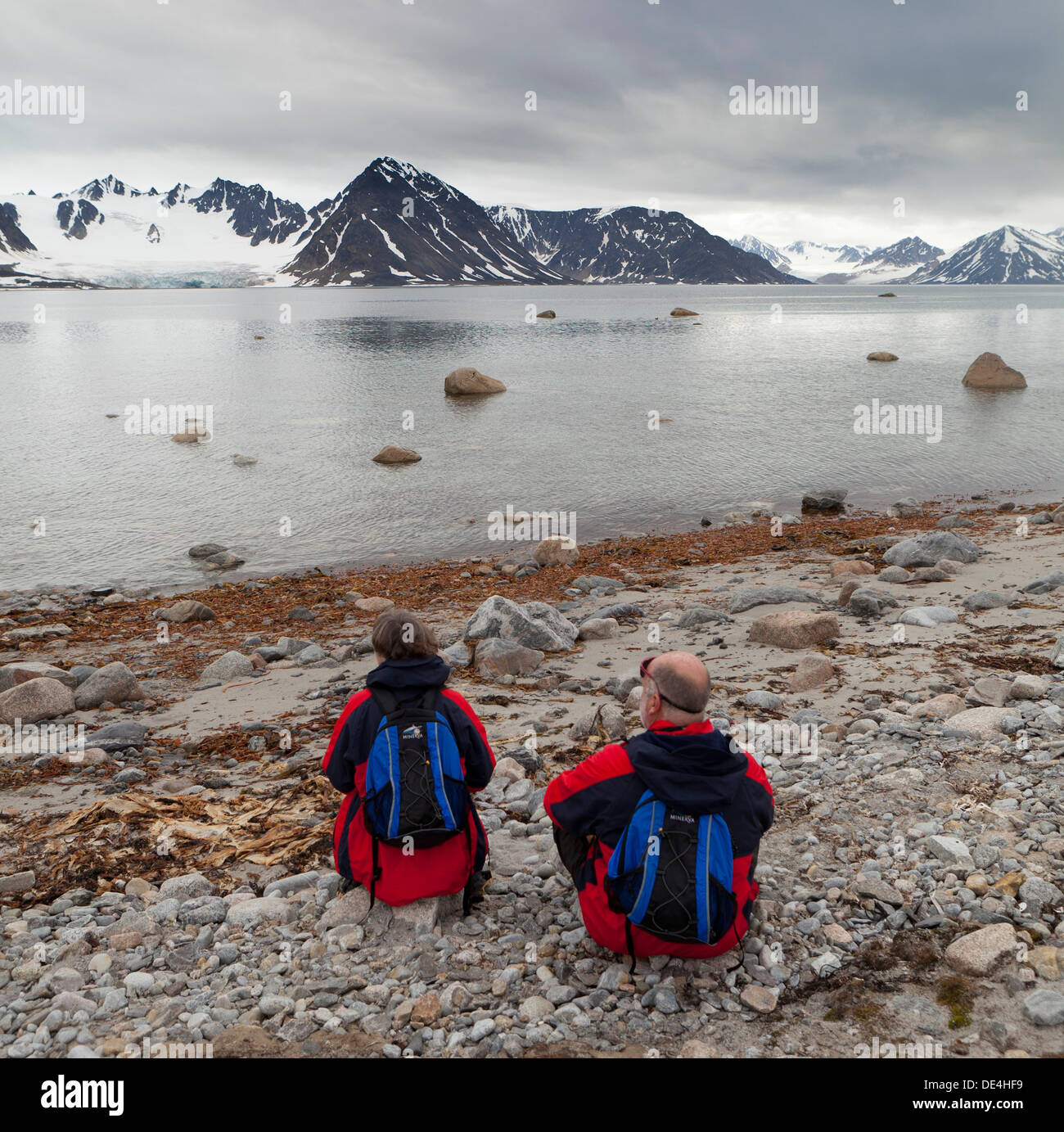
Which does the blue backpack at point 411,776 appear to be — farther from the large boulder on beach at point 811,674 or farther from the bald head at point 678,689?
the large boulder on beach at point 811,674

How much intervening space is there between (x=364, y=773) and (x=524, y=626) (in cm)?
694

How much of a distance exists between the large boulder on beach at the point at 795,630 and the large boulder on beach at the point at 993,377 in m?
46.3

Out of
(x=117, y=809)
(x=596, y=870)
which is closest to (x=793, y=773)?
(x=596, y=870)

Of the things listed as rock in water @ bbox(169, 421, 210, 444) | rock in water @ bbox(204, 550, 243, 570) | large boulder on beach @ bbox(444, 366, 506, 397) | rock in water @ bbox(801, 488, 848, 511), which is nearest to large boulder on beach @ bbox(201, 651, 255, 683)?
rock in water @ bbox(204, 550, 243, 570)

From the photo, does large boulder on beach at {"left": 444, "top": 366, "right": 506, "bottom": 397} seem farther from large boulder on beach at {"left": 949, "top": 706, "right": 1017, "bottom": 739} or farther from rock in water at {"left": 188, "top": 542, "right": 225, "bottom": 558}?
large boulder on beach at {"left": 949, "top": 706, "right": 1017, "bottom": 739}

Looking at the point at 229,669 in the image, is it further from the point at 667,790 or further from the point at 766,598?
the point at 667,790

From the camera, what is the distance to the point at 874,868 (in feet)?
19.0

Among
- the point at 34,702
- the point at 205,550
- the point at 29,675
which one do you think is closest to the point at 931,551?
the point at 34,702

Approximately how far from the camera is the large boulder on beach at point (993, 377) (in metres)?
49.7

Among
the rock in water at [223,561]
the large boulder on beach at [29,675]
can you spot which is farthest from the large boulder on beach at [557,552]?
the large boulder on beach at [29,675]

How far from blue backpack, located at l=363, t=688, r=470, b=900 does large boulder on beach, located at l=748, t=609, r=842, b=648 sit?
745 cm
